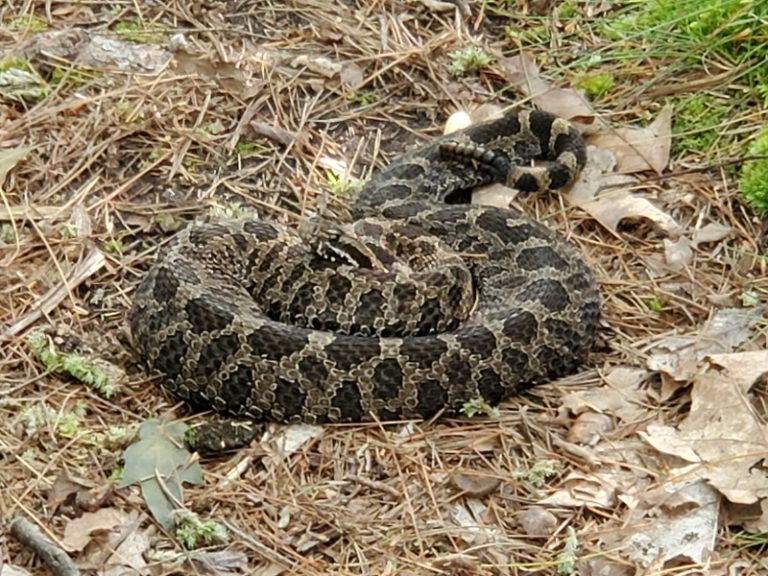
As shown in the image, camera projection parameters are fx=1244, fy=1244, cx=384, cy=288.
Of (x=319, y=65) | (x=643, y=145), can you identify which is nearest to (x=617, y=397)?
(x=643, y=145)

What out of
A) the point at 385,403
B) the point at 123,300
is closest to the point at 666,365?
the point at 385,403

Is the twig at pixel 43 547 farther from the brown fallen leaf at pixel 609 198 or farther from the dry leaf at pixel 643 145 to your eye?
the dry leaf at pixel 643 145

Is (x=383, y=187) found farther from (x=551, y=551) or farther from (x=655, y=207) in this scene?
(x=551, y=551)

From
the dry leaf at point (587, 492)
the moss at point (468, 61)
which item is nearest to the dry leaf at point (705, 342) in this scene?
the dry leaf at point (587, 492)

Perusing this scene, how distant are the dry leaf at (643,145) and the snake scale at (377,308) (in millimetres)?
251

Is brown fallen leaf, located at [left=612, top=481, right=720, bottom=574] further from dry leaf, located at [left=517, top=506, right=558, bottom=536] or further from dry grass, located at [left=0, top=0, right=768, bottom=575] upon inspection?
dry leaf, located at [left=517, top=506, right=558, bottom=536]

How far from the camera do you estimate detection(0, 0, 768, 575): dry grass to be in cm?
449

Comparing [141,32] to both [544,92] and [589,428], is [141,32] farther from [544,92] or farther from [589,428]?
[589,428]

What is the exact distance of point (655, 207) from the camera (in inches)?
236

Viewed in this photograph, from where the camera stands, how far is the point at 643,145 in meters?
6.32

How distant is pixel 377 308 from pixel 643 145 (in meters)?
1.79

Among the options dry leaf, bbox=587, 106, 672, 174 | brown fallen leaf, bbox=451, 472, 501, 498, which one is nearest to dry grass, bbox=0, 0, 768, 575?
brown fallen leaf, bbox=451, 472, 501, 498

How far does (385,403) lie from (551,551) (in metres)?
1.03

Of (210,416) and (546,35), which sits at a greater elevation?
(546,35)
